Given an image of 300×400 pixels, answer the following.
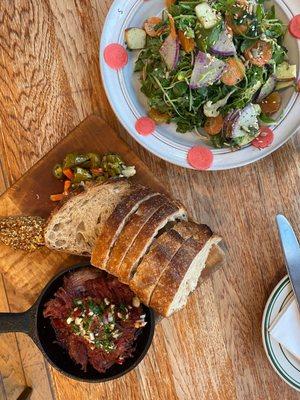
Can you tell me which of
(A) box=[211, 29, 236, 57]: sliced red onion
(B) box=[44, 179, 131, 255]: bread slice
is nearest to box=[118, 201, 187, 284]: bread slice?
(B) box=[44, 179, 131, 255]: bread slice

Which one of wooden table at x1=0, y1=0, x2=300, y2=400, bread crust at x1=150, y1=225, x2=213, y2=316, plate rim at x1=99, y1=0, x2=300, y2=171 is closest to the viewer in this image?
bread crust at x1=150, y1=225, x2=213, y2=316

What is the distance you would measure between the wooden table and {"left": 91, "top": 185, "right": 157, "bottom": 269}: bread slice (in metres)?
0.26

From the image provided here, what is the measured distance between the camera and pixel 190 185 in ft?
6.61

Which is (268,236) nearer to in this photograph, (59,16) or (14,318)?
(14,318)

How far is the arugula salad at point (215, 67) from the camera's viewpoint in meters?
1.75

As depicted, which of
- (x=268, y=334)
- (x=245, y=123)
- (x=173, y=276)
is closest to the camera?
(x=173, y=276)

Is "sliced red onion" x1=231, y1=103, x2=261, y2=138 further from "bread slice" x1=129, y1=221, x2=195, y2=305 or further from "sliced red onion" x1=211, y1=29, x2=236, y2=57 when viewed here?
"bread slice" x1=129, y1=221, x2=195, y2=305

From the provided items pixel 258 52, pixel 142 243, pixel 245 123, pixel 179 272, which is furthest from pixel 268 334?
pixel 258 52

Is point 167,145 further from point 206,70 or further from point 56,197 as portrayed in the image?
point 56,197

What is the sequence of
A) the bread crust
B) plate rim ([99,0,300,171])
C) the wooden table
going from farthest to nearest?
the wooden table < plate rim ([99,0,300,171]) < the bread crust

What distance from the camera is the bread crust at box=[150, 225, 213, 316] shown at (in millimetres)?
1722

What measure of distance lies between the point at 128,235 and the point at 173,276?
190 millimetres

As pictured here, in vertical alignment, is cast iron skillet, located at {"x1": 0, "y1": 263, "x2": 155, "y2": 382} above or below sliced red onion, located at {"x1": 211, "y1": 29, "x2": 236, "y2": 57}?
below

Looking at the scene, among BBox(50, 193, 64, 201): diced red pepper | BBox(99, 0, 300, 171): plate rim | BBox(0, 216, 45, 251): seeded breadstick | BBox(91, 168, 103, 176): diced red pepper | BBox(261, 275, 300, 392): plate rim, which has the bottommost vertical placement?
BBox(261, 275, 300, 392): plate rim
